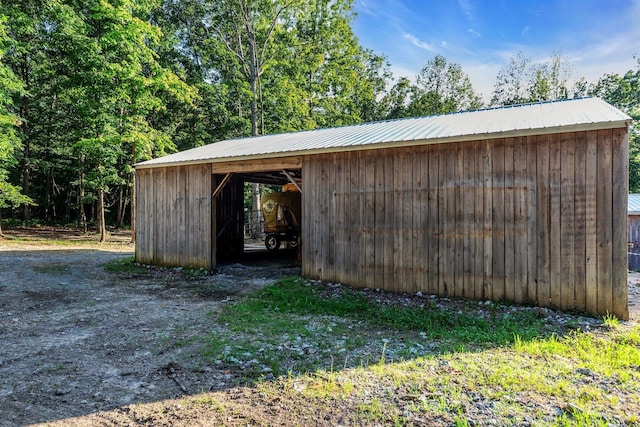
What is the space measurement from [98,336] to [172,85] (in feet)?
45.9

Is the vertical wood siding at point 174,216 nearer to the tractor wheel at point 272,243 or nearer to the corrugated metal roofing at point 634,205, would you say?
the tractor wheel at point 272,243

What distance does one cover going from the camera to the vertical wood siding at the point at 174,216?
9.52 m

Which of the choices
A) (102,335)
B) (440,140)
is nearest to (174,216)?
(102,335)

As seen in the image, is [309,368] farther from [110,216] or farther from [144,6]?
[110,216]

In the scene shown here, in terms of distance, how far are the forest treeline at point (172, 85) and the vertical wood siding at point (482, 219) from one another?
439 inches

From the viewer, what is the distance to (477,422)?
8.77ft

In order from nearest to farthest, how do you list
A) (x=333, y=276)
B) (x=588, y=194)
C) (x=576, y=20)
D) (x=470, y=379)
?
(x=470, y=379), (x=588, y=194), (x=333, y=276), (x=576, y=20)

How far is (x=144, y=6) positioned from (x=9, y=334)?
1612 centimetres

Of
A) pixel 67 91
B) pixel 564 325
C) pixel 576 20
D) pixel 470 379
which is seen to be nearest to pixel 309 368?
pixel 470 379

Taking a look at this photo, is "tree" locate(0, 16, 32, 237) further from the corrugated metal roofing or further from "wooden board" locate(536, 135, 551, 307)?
the corrugated metal roofing

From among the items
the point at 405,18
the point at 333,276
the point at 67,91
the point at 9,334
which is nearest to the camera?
the point at 9,334

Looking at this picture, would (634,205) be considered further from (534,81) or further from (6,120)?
(6,120)

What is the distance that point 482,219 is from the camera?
6215mm

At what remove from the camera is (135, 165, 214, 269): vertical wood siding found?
952cm
